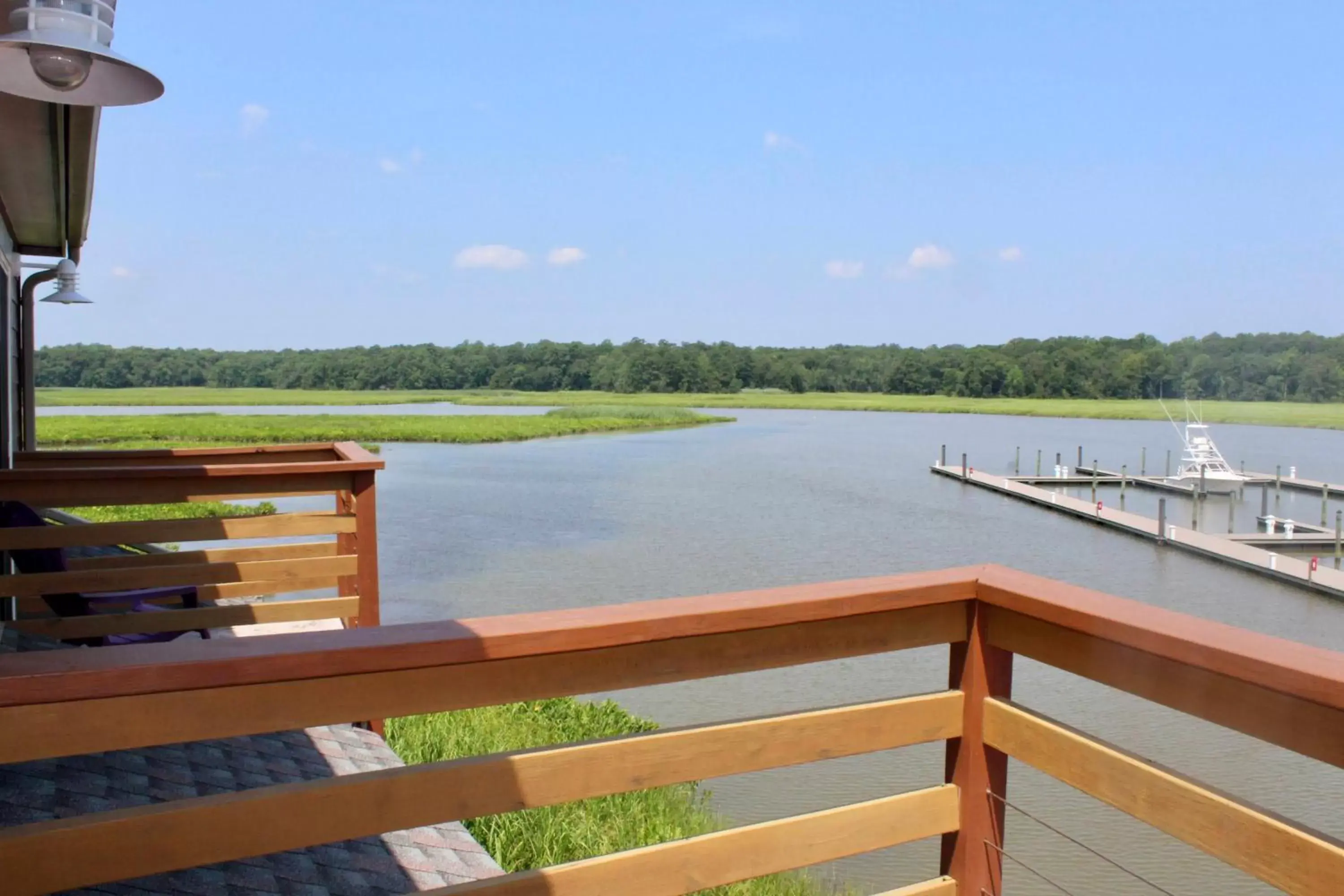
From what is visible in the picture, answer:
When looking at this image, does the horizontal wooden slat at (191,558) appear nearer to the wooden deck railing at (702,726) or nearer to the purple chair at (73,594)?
the purple chair at (73,594)

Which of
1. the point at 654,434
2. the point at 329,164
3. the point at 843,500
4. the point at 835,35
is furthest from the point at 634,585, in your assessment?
the point at 329,164

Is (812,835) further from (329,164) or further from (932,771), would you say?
(329,164)

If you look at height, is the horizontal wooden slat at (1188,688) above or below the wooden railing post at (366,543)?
above

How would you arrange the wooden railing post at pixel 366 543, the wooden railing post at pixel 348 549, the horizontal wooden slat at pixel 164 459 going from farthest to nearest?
the horizontal wooden slat at pixel 164 459
the wooden railing post at pixel 348 549
the wooden railing post at pixel 366 543

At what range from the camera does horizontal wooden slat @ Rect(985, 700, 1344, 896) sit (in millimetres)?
1255

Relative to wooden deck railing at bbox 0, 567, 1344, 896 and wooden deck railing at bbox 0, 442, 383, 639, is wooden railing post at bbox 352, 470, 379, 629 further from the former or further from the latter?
wooden deck railing at bbox 0, 567, 1344, 896

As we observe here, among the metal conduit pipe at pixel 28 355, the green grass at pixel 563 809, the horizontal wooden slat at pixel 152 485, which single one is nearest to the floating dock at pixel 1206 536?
the green grass at pixel 563 809

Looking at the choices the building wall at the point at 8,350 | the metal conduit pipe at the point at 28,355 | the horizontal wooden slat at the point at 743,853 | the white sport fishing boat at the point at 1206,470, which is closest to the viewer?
the horizontal wooden slat at the point at 743,853

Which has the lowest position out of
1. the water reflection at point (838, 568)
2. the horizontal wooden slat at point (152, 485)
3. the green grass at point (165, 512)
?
the water reflection at point (838, 568)

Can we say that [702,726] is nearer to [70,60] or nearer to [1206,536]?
[70,60]

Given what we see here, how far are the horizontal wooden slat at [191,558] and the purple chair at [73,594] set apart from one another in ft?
0.34

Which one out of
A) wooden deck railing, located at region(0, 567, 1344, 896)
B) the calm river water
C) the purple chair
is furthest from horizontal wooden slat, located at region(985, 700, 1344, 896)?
the purple chair

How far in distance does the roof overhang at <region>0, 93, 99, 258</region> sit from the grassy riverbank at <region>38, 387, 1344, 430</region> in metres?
67.4

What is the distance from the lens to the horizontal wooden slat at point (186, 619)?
428 cm
